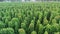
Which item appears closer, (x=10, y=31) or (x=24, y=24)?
(x=10, y=31)

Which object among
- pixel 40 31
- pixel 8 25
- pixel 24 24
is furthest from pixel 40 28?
pixel 8 25

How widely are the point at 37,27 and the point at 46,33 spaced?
17 centimetres

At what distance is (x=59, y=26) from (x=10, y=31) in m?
0.27

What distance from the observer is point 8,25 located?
3.71ft

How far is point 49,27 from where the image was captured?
98 cm

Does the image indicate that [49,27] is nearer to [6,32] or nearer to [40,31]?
[40,31]

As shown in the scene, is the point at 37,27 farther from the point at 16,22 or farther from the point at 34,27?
the point at 16,22

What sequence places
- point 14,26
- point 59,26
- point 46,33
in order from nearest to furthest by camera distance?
point 46,33
point 59,26
point 14,26

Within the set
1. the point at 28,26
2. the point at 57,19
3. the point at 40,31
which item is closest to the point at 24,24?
the point at 28,26

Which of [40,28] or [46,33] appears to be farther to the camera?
[40,28]

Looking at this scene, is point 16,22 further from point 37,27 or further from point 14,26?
point 37,27

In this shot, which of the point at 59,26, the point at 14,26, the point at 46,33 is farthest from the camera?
the point at 14,26

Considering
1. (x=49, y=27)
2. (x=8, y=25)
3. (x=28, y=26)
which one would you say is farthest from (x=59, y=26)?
(x=8, y=25)

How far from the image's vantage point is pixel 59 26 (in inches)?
39.6
